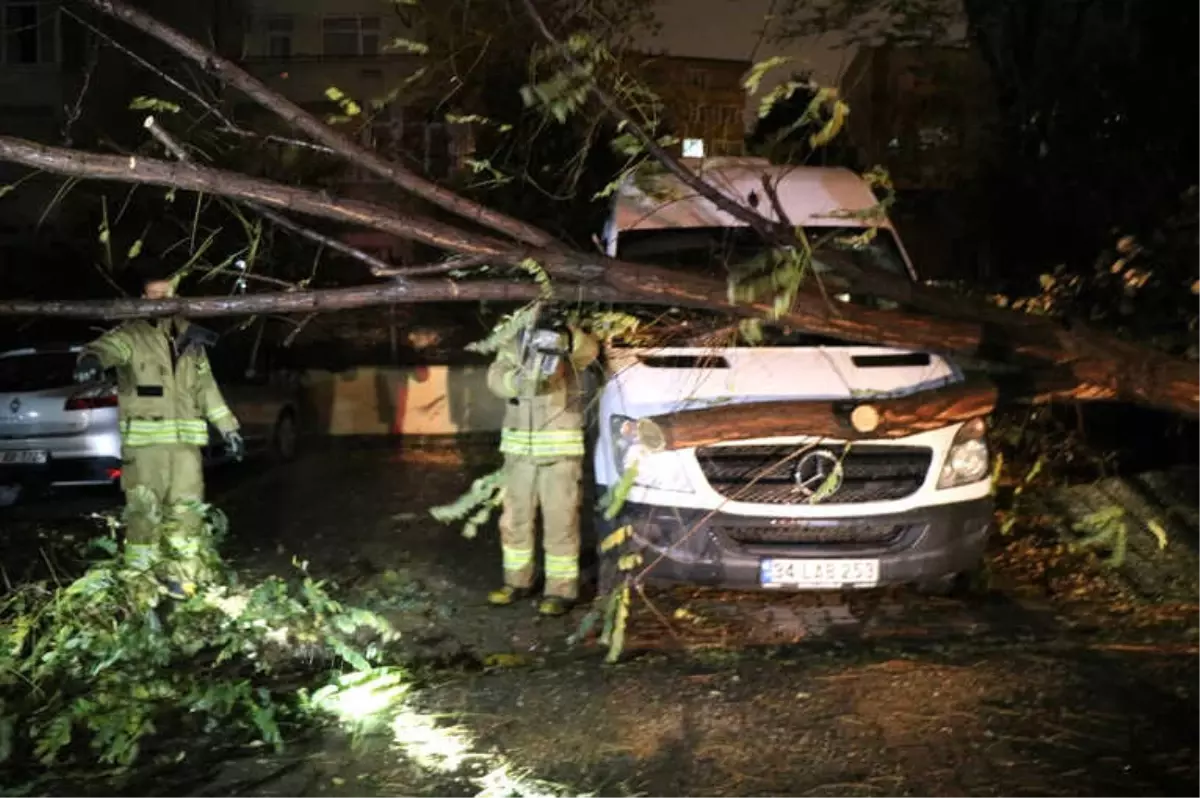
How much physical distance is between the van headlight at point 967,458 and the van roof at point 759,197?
1392 mm

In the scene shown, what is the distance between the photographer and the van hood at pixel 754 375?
5523 millimetres

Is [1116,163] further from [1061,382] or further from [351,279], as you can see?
[351,279]

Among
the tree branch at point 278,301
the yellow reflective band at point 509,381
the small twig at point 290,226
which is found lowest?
the yellow reflective band at point 509,381

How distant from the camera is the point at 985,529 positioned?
18.7ft

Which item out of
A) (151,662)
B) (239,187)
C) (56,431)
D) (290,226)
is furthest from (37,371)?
(239,187)

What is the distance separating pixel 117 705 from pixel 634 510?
2415 mm

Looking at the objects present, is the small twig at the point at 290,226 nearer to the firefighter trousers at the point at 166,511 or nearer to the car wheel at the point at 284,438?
the firefighter trousers at the point at 166,511

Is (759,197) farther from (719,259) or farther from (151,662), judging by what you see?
(151,662)

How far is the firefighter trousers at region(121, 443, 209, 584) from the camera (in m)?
5.60

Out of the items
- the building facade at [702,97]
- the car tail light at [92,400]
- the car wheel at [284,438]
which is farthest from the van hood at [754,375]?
the car wheel at [284,438]

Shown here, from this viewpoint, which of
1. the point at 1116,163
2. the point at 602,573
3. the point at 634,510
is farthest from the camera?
the point at 1116,163

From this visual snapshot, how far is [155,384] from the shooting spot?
251 inches

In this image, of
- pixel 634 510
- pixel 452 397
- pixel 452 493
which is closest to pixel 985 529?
pixel 634 510

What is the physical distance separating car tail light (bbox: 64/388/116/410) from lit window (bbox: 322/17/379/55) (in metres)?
21.7
